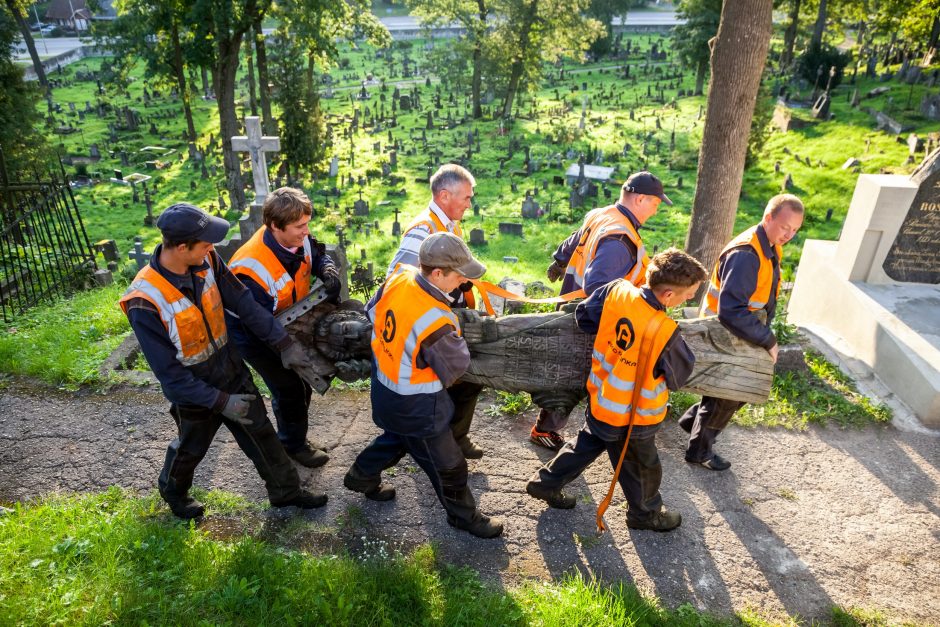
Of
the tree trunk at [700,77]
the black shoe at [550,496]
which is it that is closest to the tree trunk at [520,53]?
the tree trunk at [700,77]

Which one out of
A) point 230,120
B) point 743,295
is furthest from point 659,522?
point 230,120

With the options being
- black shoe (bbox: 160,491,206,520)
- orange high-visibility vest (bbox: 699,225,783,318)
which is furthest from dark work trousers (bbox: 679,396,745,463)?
black shoe (bbox: 160,491,206,520)

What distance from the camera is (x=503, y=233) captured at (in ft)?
48.4

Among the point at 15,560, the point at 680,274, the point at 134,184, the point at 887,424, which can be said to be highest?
the point at 680,274

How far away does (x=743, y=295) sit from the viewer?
4.33 m

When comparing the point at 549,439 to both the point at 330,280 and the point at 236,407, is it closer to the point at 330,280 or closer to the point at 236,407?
the point at 330,280

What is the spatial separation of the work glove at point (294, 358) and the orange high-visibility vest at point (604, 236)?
2077 millimetres

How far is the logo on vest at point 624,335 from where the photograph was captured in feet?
11.5

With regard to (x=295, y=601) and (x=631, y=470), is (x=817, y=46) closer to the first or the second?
(x=631, y=470)

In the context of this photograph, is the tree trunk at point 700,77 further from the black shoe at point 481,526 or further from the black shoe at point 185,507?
the black shoe at point 185,507

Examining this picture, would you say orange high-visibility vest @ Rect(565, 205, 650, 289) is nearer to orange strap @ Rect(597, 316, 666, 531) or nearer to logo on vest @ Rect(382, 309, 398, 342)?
orange strap @ Rect(597, 316, 666, 531)

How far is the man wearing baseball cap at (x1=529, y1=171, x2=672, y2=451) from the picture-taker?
4.23 meters

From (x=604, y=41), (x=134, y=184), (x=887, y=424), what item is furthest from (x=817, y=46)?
(x=134, y=184)

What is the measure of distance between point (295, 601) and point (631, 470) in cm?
219
